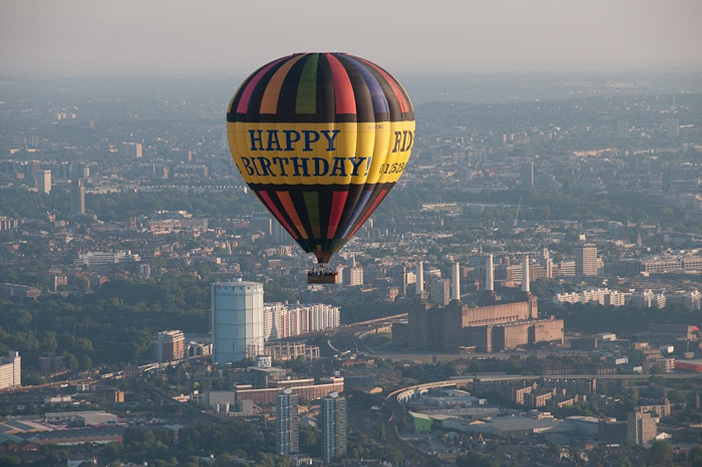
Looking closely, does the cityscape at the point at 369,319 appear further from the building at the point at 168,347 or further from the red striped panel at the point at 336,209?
the red striped panel at the point at 336,209

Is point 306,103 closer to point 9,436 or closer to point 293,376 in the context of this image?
point 9,436

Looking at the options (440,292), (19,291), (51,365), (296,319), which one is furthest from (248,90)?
(19,291)

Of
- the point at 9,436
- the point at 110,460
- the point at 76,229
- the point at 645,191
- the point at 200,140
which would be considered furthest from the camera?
the point at 200,140

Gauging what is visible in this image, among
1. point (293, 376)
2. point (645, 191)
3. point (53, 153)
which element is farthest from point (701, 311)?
point (53, 153)

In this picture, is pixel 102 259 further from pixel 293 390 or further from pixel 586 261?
pixel 293 390

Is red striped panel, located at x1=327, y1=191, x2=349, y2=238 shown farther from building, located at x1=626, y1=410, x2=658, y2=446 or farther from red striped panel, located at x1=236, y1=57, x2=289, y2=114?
building, located at x1=626, y1=410, x2=658, y2=446

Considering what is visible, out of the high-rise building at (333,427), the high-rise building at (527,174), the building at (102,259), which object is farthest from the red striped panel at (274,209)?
the high-rise building at (527,174)

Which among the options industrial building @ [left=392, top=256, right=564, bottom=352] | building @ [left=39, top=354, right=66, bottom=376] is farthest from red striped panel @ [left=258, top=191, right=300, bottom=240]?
industrial building @ [left=392, top=256, right=564, bottom=352]
